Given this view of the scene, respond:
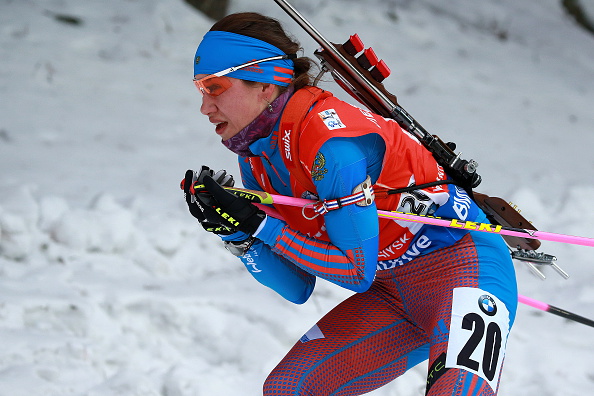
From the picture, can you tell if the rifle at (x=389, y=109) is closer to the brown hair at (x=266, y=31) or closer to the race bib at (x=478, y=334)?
the brown hair at (x=266, y=31)

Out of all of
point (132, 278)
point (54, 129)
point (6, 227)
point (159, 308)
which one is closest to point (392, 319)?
point (159, 308)

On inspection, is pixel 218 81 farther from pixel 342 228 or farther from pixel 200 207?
pixel 342 228

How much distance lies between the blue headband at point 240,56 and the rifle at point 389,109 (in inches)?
14.1

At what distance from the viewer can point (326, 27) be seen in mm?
6785

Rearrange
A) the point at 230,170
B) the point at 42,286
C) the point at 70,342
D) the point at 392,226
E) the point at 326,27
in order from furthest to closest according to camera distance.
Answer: the point at 326,27, the point at 230,170, the point at 42,286, the point at 70,342, the point at 392,226

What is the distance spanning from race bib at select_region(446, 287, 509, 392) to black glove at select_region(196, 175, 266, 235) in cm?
68

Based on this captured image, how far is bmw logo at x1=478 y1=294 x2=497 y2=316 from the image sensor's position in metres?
2.08

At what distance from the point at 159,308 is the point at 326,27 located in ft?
13.3

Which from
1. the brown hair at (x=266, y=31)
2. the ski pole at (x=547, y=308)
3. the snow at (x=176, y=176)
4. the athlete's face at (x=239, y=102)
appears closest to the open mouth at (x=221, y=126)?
the athlete's face at (x=239, y=102)

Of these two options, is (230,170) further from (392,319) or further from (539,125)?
(539,125)

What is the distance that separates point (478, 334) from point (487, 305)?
0.35 feet

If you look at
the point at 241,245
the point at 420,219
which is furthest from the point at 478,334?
the point at 241,245

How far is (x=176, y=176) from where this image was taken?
4.77 metres

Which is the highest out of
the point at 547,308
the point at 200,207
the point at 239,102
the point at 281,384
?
the point at 239,102
